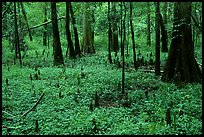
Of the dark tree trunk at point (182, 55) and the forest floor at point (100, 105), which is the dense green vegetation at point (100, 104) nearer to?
the forest floor at point (100, 105)

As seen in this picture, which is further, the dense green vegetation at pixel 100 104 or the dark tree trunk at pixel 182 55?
the dark tree trunk at pixel 182 55

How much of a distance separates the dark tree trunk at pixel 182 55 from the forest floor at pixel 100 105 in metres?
0.54

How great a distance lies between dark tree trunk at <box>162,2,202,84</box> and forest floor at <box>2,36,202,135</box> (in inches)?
21.3

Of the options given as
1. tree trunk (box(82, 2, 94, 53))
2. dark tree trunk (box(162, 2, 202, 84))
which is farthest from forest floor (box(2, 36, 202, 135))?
tree trunk (box(82, 2, 94, 53))

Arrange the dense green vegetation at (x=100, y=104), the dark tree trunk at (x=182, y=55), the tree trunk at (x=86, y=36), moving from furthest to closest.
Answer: the tree trunk at (x=86, y=36), the dark tree trunk at (x=182, y=55), the dense green vegetation at (x=100, y=104)

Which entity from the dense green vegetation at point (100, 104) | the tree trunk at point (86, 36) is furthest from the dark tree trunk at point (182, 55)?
the tree trunk at point (86, 36)

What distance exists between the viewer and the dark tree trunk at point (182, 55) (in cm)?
1205

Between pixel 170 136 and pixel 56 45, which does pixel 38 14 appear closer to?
pixel 56 45

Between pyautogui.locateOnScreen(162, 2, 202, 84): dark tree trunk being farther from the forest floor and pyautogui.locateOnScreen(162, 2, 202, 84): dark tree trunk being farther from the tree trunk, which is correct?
the tree trunk

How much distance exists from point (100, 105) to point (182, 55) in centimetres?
462

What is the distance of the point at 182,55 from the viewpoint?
40.1 feet

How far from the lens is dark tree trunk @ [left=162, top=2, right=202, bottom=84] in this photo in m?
12.0

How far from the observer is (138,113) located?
8805 mm

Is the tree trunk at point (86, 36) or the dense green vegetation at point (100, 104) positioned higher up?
the tree trunk at point (86, 36)
